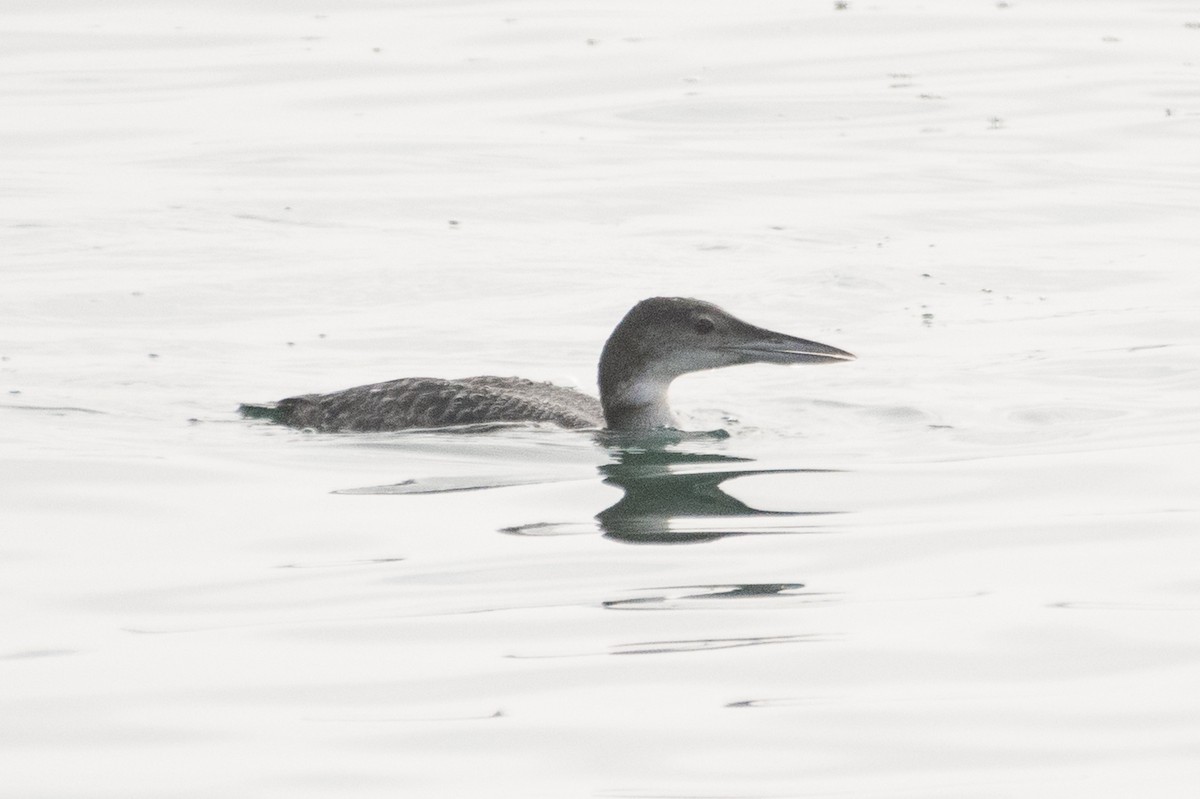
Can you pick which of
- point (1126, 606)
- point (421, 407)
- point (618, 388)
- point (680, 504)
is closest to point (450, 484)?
point (680, 504)

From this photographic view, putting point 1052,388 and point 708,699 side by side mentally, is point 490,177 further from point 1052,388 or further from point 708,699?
point 708,699

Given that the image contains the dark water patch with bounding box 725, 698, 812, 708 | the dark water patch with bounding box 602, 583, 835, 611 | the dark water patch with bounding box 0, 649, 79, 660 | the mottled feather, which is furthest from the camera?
the mottled feather

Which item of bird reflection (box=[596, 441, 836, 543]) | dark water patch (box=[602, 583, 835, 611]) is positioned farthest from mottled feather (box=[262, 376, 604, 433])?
dark water patch (box=[602, 583, 835, 611])

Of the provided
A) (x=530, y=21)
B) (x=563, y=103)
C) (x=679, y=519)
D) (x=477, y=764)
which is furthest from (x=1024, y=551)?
(x=530, y=21)

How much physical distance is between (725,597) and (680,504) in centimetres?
158

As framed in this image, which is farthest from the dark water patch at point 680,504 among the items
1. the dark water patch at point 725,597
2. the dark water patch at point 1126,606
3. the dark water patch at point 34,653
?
the dark water patch at point 34,653

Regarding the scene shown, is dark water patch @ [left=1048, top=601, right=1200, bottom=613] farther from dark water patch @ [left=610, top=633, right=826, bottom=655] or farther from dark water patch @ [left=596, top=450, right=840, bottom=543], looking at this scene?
dark water patch @ [left=596, top=450, right=840, bottom=543]

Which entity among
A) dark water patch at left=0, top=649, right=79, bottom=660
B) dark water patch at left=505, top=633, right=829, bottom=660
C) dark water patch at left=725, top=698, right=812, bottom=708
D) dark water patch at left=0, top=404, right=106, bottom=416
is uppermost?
dark water patch at left=0, top=404, right=106, bottom=416

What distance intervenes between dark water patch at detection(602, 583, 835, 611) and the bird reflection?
0.71 meters

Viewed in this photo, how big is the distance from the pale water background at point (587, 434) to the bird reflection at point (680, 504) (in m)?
0.04

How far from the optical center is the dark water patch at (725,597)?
6797 millimetres

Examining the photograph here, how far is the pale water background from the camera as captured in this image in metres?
5.70

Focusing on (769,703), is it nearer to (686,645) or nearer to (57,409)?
(686,645)

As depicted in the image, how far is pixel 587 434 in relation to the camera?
32.8ft
